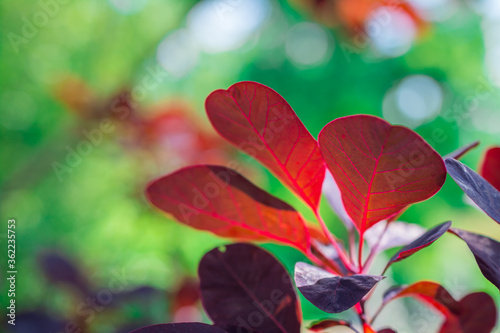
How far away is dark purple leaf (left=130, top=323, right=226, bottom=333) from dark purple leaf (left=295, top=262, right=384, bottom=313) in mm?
68

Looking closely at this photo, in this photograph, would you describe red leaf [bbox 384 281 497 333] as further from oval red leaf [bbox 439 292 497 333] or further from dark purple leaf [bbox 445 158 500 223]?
dark purple leaf [bbox 445 158 500 223]

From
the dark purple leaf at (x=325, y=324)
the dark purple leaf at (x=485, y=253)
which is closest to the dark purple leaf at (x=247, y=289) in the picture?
the dark purple leaf at (x=325, y=324)

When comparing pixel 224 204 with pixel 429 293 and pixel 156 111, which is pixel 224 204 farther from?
pixel 156 111

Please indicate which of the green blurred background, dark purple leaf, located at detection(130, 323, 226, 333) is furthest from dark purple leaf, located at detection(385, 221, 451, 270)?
the green blurred background

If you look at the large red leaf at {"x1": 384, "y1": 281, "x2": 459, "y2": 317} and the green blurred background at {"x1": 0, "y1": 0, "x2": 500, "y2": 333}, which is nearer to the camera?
the large red leaf at {"x1": 384, "y1": 281, "x2": 459, "y2": 317}

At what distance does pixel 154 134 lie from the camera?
236 cm

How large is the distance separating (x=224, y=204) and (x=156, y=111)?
2391 millimetres

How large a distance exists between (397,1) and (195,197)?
344 centimetres

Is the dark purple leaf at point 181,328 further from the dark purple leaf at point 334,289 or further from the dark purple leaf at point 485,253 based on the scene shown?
the dark purple leaf at point 485,253

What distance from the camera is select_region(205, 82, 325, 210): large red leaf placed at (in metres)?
0.25

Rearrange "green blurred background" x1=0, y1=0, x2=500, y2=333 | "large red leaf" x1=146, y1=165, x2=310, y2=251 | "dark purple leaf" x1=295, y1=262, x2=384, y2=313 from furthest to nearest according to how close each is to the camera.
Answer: "green blurred background" x1=0, y1=0, x2=500, y2=333 → "large red leaf" x1=146, y1=165, x2=310, y2=251 → "dark purple leaf" x1=295, y1=262, x2=384, y2=313

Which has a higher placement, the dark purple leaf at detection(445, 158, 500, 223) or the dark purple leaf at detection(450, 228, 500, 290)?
the dark purple leaf at detection(445, 158, 500, 223)

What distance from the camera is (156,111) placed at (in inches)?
102

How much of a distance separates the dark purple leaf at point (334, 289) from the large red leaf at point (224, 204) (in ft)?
0.27
